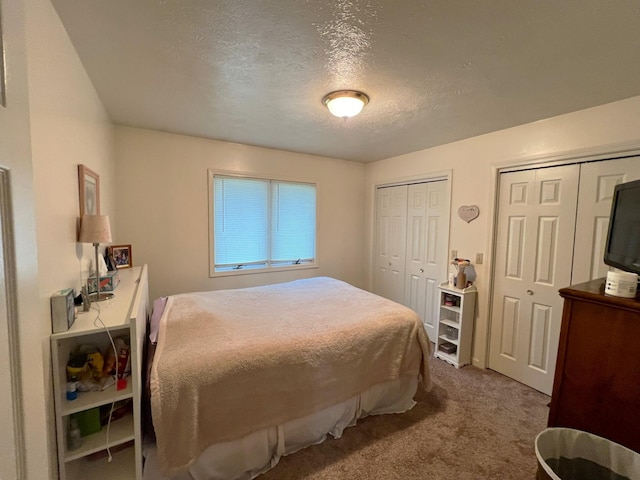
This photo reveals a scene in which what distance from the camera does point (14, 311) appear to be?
588 mm

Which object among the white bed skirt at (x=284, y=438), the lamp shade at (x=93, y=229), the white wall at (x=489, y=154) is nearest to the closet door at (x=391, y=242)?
the white wall at (x=489, y=154)

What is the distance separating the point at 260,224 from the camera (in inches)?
140

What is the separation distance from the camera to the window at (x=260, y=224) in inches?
129

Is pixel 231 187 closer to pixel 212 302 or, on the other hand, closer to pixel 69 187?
pixel 212 302

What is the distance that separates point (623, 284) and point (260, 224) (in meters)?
3.18

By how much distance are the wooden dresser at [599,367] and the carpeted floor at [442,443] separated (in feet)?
1.83

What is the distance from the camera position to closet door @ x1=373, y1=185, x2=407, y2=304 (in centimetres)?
378

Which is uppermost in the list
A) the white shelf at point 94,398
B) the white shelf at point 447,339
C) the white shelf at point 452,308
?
the white shelf at point 94,398

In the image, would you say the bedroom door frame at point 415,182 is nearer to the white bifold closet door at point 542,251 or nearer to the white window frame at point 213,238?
the white bifold closet door at point 542,251

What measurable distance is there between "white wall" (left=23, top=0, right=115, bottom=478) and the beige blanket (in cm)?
51

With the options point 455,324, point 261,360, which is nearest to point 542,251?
point 455,324

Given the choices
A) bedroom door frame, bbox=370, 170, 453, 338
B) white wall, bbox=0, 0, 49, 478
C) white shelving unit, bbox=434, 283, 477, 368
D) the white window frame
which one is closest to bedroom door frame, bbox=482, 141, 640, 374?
white shelving unit, bbox=434, 283, 477, 368

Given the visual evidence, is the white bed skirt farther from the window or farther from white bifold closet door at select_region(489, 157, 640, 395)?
the window

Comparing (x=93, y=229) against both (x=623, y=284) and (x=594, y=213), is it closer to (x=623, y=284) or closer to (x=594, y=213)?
(x=623, y=284)
